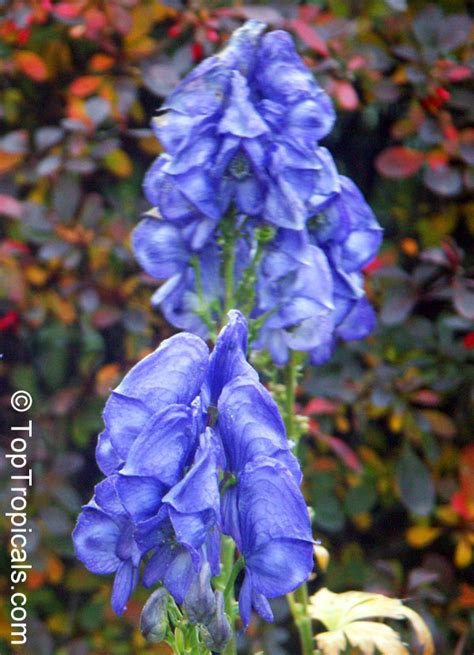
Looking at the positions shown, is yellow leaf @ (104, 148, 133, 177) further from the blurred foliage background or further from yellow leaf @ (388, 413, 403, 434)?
yellow leaf @ (388, 413, 403, 434)

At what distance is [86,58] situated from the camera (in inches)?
90.4

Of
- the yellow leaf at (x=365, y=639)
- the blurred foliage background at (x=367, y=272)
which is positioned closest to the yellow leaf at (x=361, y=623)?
the yellow leaf at (x=365, y=639)

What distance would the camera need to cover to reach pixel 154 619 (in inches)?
31.7

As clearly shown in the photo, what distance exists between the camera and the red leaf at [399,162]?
6.81ft

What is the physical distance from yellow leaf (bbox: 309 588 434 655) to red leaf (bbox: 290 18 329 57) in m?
1.06

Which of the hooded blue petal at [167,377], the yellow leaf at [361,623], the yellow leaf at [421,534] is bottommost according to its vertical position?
the yellow leaf at [421,534]

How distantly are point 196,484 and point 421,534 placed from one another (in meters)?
1.50

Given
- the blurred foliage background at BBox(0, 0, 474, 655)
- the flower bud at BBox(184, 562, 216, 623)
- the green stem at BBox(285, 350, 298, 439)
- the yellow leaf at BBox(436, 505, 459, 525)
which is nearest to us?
the flower bud at BBox(184, 562, 216, 623)

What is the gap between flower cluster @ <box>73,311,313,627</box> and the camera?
30.5 inches

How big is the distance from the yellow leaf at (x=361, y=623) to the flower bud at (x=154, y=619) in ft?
1.43

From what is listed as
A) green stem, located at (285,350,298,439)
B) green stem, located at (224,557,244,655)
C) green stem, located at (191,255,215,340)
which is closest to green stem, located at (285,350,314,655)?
green stem, located at (285,350,298,439)

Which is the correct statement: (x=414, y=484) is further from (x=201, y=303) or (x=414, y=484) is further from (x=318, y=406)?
(x=201, y=303)

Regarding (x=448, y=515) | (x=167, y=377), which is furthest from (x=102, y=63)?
(x=167, y=377)

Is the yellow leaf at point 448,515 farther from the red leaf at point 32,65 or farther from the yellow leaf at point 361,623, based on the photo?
the red leaf at point 32,65
